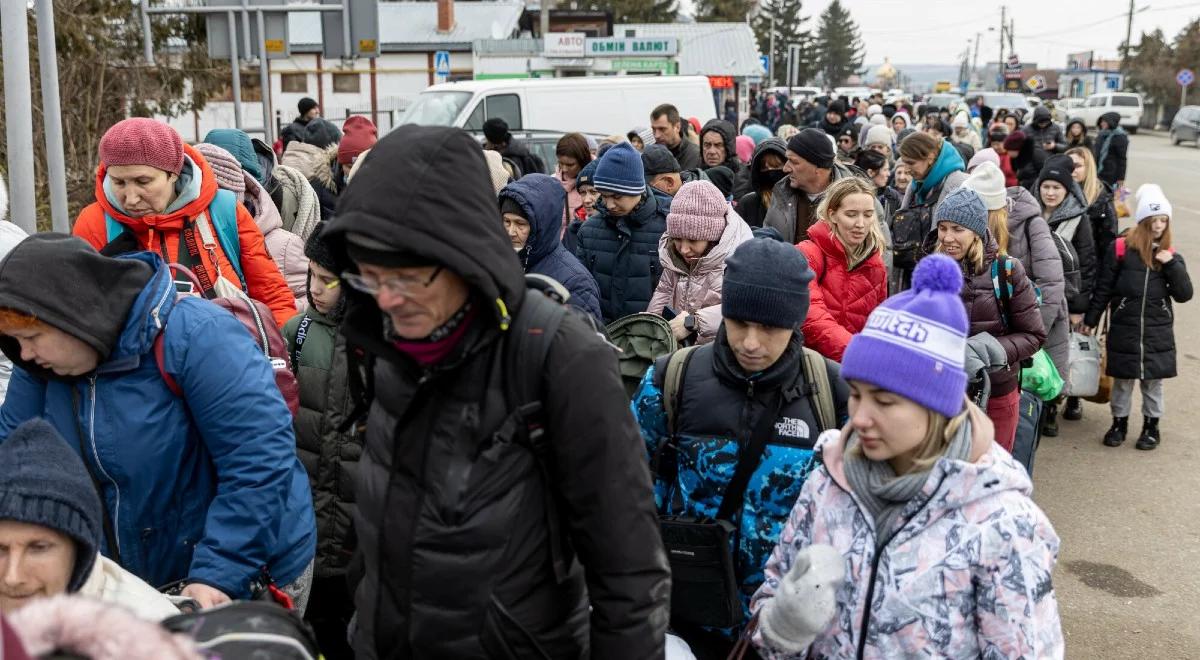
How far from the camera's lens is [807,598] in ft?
7.94

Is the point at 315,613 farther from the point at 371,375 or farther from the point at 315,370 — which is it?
the point at 371,375

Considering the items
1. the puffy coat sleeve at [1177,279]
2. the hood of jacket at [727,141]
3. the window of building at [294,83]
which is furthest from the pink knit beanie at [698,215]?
the window of building at [294,83]

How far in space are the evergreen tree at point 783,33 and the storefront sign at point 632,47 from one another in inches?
2399

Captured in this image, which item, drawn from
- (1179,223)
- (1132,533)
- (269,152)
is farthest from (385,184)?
(1179,223)

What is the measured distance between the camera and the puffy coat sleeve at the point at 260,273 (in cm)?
445

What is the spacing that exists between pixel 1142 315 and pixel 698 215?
161 inches

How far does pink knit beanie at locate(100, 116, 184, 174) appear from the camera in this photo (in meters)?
4.01

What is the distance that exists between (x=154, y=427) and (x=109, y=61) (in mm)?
11635

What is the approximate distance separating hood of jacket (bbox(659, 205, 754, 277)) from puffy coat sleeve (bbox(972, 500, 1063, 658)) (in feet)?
9.14

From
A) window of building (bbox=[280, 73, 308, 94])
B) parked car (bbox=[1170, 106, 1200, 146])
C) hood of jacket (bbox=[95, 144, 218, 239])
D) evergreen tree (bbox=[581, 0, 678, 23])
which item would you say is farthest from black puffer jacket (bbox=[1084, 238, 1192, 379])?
evergreen tree (bbox=[581, 0, 678, 23])

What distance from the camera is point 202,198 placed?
4.25 meters

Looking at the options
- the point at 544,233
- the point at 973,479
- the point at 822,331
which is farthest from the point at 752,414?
the point at 544,233

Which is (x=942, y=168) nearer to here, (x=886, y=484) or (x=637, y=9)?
(x=886, y=484)

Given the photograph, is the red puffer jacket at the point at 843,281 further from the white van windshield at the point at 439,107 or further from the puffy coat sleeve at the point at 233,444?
the white van windshield at the point at 439,107
